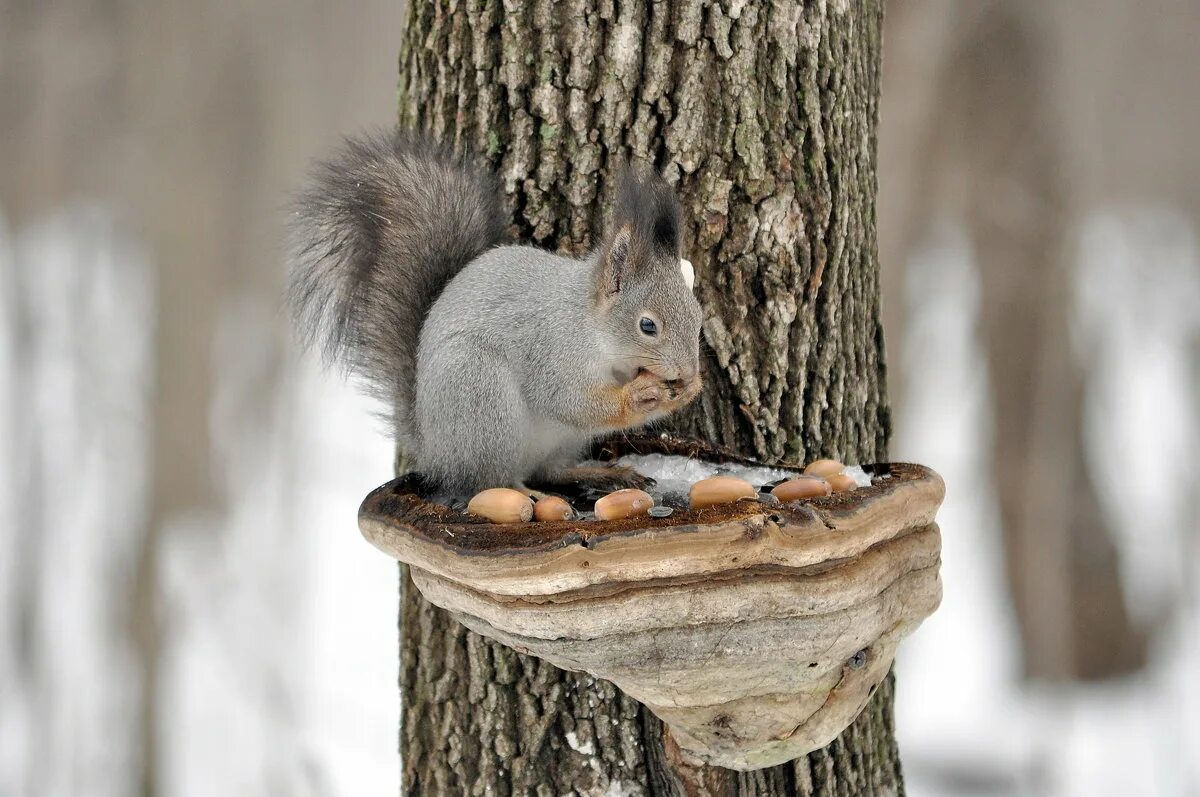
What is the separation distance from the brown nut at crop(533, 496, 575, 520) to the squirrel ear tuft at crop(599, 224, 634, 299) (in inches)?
10.4

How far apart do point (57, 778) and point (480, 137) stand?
7.05 feet

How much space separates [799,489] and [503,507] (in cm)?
26

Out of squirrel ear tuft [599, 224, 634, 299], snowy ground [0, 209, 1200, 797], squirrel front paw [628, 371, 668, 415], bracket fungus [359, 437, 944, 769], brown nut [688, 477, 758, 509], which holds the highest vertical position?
squirrel ear tuft [599, 224, 634, 299]

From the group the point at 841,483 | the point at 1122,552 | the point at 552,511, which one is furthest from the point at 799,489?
the point at 1122,552

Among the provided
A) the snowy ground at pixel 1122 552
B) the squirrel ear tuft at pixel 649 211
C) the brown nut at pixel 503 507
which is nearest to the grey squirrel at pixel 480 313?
the squirrel ear tuft at pixel 649 211

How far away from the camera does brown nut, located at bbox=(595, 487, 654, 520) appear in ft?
2.81

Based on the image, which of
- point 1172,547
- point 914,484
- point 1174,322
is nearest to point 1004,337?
point 1174,322

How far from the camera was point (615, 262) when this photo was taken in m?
1.08

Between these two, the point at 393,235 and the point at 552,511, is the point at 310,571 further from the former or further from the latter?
the point at 552,511

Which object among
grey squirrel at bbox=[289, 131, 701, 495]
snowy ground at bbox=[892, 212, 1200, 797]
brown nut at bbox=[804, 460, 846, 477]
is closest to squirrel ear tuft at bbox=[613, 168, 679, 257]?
grey squirrel at bbox=[289, 131, 701, 495]

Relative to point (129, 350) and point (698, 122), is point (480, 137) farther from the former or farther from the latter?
point (129, 350)

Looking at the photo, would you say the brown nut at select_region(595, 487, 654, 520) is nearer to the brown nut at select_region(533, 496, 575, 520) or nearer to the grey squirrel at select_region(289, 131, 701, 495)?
the brown nut at select_region(533, 496, 575, 520)

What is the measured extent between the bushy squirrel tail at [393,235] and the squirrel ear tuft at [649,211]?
200mm

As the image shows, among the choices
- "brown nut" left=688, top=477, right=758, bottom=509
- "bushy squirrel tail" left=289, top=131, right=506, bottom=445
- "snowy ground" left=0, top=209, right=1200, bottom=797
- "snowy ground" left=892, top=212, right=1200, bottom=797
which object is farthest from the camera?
"snowy ground" left=892, top=212, right=1200, bottom=797
